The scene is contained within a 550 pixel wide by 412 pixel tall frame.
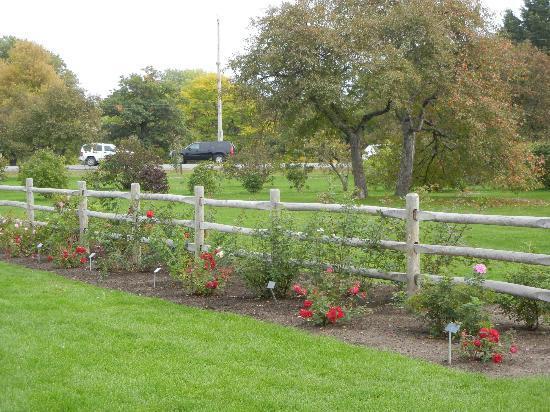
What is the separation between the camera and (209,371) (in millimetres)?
6262

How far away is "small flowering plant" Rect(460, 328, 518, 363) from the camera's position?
6567 mm

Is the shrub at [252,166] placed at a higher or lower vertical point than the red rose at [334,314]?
higher

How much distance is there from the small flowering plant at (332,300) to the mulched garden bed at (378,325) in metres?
0.11

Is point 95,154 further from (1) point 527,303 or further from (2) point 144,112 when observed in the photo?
(1) point 527,303

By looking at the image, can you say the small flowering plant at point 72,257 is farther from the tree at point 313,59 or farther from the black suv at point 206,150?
the black suv at point 206,150

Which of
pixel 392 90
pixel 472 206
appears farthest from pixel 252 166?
pixel 472 206

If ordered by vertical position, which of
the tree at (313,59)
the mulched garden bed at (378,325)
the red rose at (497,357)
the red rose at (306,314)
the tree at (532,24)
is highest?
the tree at (532,24)

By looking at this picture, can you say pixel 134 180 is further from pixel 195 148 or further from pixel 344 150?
pixel 195 148

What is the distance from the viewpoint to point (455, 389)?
578 cm

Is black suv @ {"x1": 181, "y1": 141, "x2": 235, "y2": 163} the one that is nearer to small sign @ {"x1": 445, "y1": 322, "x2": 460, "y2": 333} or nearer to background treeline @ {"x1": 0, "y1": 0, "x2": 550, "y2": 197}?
background treeline @ {"x1": 0, "y1": 0, "x2": 550, "y2": 197}

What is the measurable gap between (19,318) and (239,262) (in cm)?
272

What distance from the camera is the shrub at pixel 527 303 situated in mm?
7645

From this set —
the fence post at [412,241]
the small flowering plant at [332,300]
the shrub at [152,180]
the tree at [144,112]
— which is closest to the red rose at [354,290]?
the small flowering plant at [332,300]

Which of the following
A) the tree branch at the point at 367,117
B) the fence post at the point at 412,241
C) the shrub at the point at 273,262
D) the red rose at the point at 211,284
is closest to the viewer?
the fence post at the point at 412,241
